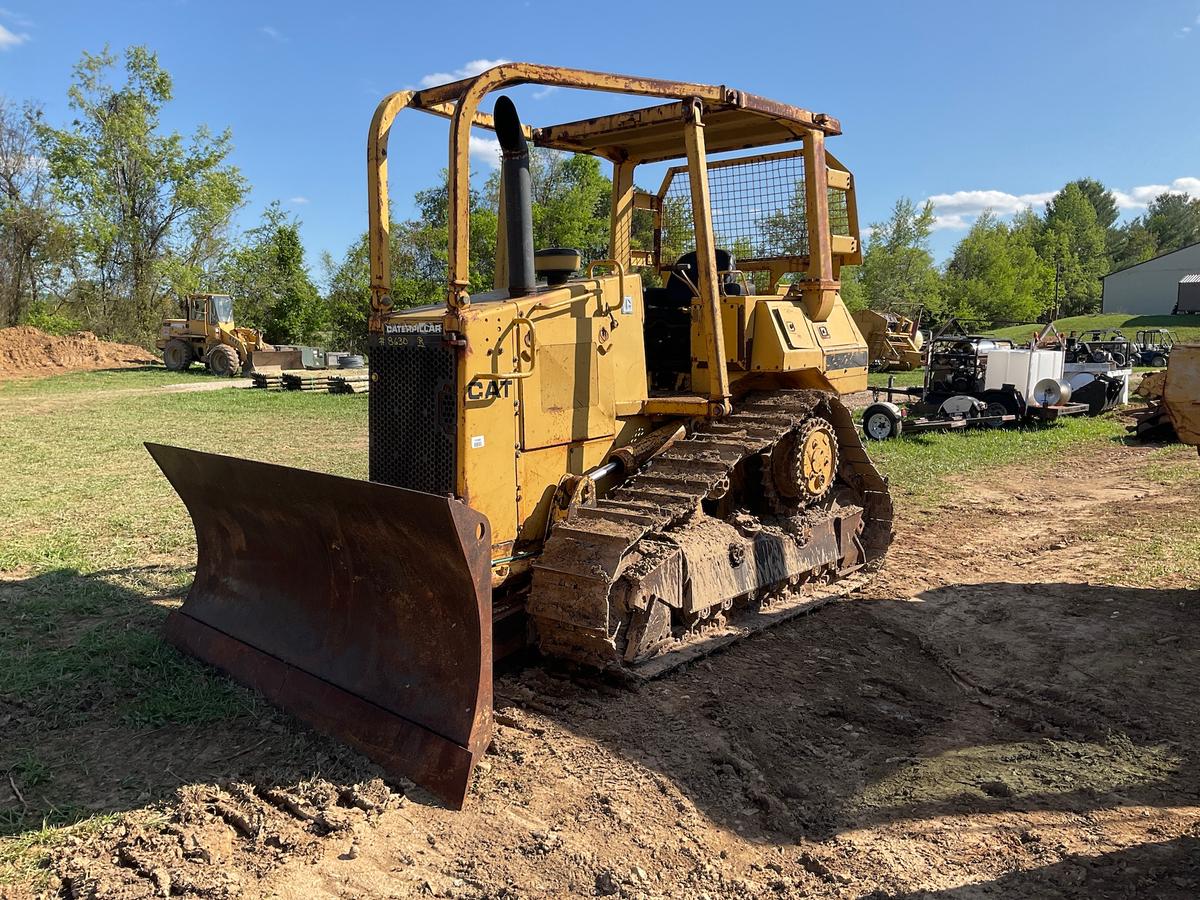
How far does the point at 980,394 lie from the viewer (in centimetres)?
1622

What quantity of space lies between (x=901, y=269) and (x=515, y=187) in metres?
50.3

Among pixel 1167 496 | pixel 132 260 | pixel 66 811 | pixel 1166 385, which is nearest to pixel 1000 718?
pixel 1166 385

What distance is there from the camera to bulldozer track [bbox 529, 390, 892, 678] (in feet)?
15.0

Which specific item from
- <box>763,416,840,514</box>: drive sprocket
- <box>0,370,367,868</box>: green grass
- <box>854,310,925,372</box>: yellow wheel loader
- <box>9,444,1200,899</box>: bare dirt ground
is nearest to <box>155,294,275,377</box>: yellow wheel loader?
<box>0,370,367,868</box>: green grass

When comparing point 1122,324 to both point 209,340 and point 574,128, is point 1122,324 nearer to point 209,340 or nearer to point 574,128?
point 209,340

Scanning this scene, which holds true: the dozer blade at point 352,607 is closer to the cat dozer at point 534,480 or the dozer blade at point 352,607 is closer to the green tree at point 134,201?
the cat dozer at point 534,480

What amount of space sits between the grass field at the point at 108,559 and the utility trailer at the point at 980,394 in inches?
16.5

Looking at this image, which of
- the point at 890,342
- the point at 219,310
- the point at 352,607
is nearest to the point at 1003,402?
the point at 890,342

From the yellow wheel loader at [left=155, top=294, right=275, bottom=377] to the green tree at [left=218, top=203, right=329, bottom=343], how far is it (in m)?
7.90

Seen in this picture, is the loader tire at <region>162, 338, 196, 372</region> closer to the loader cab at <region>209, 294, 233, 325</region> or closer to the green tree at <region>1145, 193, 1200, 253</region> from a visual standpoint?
the loader cab at <region>209, 294, 233, 325</region>

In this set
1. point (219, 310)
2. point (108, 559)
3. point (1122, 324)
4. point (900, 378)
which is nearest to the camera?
point (108, 559)

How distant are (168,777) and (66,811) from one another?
39 centimetres

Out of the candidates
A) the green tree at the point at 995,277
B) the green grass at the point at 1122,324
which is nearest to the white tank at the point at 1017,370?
the green grass at the point at 1122,324

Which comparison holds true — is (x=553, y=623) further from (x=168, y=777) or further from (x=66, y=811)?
(x=66, y=811)
